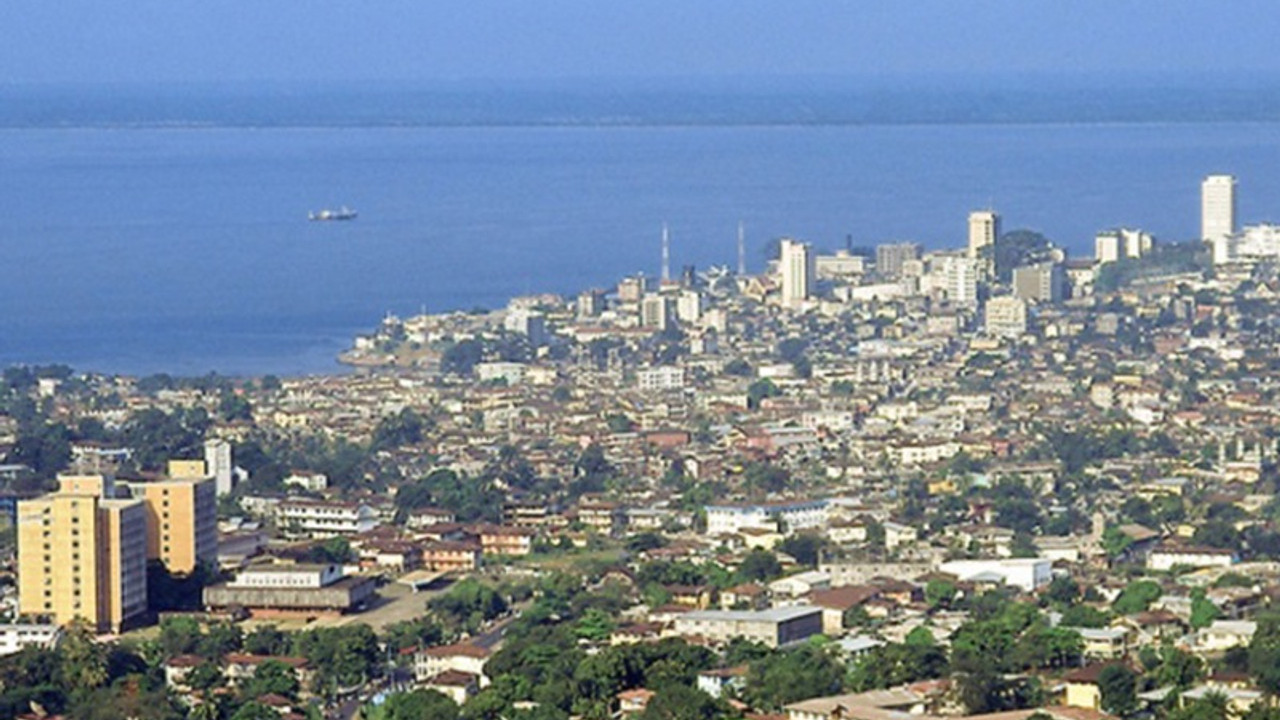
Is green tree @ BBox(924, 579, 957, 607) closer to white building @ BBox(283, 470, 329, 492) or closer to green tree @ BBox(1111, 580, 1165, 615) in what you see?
green tree @ BBox(1111, 580, 1165, 615)

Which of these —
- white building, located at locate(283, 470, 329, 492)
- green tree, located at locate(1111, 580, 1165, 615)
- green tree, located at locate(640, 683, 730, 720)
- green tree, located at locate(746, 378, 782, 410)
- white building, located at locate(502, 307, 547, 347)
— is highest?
white building, located at locate(502, 307, 547, 347)

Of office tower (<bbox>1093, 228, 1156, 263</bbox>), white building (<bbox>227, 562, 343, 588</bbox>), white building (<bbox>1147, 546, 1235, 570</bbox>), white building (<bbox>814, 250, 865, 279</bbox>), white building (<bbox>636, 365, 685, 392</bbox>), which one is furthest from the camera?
white building (<bbox>814, 250, 865, 279</bbox>)

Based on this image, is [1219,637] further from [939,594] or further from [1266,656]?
[939,594]

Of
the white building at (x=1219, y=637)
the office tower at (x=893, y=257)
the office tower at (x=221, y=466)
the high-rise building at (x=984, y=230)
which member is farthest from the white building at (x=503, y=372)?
the white building at (x=1219, y=637)

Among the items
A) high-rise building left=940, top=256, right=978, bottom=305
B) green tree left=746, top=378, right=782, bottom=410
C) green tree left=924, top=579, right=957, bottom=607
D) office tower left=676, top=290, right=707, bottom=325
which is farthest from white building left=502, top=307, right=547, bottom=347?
green tree left=924, top=579, right=957, bottom=607

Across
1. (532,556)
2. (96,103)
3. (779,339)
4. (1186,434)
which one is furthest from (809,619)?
(96,103)

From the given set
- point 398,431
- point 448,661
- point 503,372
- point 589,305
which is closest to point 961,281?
point 589,305

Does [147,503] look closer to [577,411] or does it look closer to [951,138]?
[577,411]
